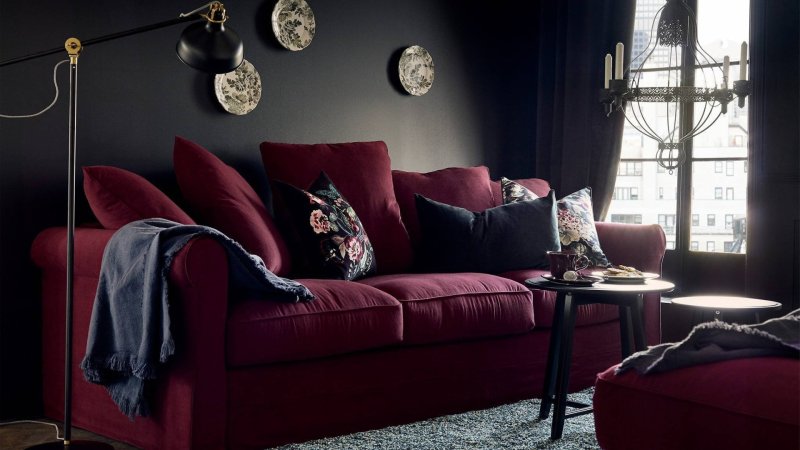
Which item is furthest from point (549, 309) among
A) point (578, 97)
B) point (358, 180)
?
point (578, 97)

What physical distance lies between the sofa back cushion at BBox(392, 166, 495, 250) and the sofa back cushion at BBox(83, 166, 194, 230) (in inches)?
51.2

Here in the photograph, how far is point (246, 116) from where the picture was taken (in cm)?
382

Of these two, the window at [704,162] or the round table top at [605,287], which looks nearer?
the round table top at [605,287]

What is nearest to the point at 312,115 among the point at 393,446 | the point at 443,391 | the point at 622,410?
the point at 443,391

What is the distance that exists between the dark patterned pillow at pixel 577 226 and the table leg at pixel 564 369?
3.02ft

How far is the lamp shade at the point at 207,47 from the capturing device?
2.44m

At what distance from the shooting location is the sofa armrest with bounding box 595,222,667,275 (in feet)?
12.2

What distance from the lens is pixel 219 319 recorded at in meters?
2.40

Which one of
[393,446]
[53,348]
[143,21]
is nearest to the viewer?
[393,446]

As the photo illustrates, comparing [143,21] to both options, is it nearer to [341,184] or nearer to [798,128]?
[341,184]

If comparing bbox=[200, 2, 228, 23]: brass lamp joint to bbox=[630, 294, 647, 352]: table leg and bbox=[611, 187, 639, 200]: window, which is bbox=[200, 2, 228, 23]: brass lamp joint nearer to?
bbox=[630, 294, 647, 352]: table leg

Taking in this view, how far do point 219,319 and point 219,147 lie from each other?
4.86 feet

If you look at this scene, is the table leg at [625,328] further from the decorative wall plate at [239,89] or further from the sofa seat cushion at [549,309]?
the decorative wall plate at [239,89]

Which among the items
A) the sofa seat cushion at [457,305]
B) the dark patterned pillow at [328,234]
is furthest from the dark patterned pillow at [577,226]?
the dark patterned pillow at [328,234]
